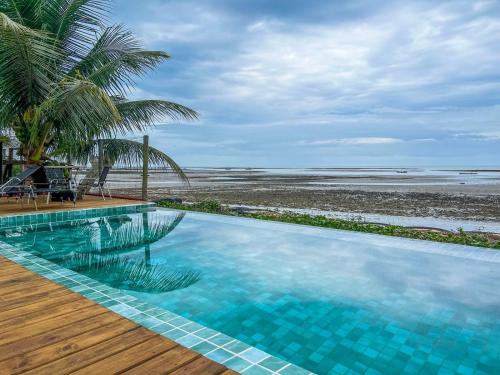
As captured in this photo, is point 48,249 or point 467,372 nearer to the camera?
point 467,372

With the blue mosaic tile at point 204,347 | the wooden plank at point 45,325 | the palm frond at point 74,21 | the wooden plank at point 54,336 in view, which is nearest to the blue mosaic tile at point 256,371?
the blue mosaic tile at point 204,347

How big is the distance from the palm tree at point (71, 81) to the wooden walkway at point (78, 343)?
4.60 meters

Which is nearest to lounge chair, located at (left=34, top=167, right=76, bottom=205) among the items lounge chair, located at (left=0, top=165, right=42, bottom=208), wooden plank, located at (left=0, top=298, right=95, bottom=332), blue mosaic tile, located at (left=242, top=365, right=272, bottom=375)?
lounge chair, located at (left=0, top=165, right=42, bottom=208)

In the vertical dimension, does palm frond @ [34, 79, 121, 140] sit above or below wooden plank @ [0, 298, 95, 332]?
above

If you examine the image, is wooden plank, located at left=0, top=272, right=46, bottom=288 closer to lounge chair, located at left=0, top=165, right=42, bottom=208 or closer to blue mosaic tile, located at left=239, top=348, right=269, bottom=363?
blue mosaic tile, located at left=239, top=348, right=269, bottom=363

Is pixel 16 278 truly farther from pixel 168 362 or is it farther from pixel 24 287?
pixel 168 362

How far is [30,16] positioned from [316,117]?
27.3 m

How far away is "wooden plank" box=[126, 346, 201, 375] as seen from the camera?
1.66 m

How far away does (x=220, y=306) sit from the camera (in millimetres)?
3246

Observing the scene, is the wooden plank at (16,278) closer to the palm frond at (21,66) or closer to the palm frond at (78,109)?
the palm frond at (78,109)

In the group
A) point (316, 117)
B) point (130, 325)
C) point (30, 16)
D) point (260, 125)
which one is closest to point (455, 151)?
point (316, 117)

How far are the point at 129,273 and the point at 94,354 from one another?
2390mm

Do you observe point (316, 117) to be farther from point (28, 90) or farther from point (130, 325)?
point (130, 325)

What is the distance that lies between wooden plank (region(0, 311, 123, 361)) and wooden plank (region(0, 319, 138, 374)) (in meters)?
0.04
